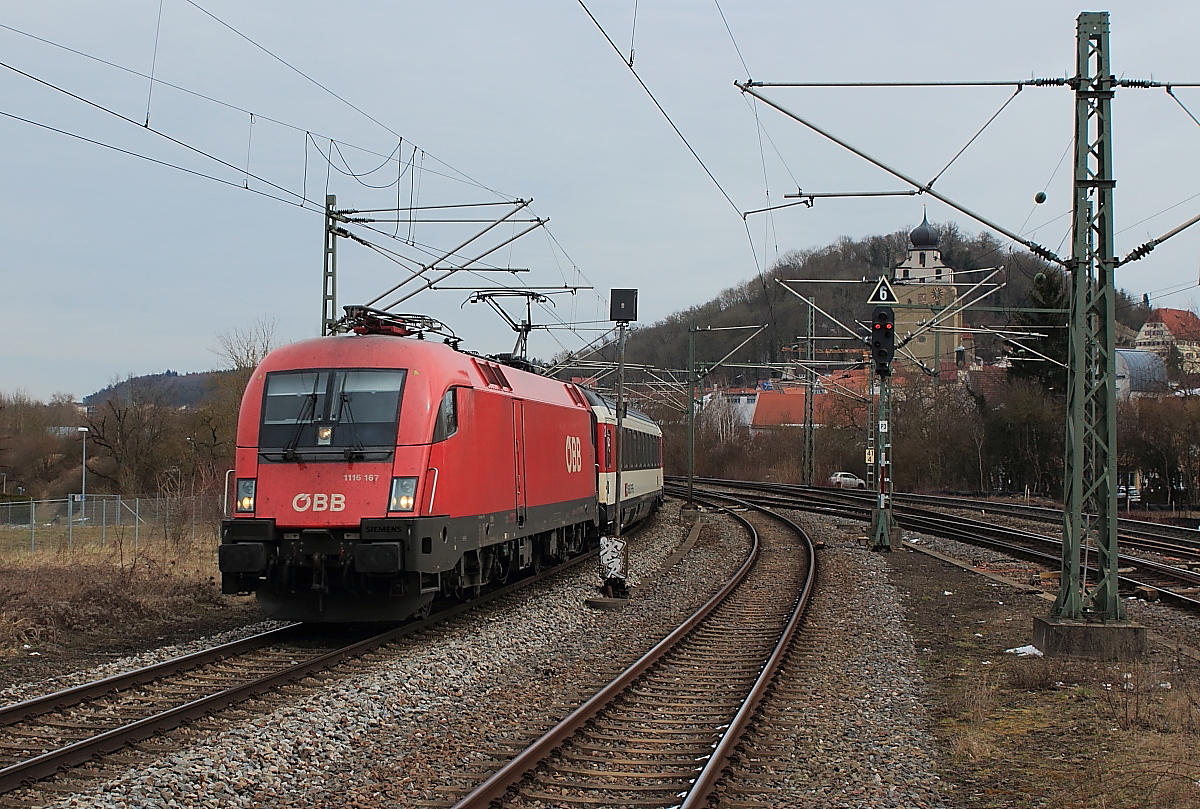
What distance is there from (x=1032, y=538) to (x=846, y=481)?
3582 centimetres

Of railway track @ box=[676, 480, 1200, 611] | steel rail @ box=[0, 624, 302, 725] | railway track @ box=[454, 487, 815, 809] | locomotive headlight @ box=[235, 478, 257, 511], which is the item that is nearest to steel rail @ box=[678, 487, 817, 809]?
railway track @ box=[454, 487, 815, 809]

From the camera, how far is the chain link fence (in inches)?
985

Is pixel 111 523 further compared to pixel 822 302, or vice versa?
pixel 822 302

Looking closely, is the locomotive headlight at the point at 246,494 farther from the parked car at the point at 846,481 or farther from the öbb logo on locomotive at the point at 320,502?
the parked car at the point at 846,481

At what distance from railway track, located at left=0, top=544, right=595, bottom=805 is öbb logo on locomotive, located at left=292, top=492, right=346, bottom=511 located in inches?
57.7

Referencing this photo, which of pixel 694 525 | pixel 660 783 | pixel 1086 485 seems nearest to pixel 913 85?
pixel 1086 485

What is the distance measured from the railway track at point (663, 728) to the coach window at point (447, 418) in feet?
10.9

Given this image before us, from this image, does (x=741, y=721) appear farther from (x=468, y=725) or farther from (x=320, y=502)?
(x=320, y=502)

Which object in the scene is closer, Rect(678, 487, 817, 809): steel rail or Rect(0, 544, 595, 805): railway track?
Rect(678, 487, 817, 809): steel rail

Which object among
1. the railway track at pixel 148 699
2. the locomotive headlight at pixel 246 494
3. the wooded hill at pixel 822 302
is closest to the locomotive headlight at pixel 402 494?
the railway track at pixel 148 699

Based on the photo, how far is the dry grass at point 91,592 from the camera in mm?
12398

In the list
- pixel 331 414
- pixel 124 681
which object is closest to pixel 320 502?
pixel 331 414

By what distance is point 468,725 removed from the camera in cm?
884

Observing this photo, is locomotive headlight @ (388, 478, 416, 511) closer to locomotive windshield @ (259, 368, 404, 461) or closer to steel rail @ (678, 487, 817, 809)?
locomotive windshield @ (259, 368, 404, 461)
